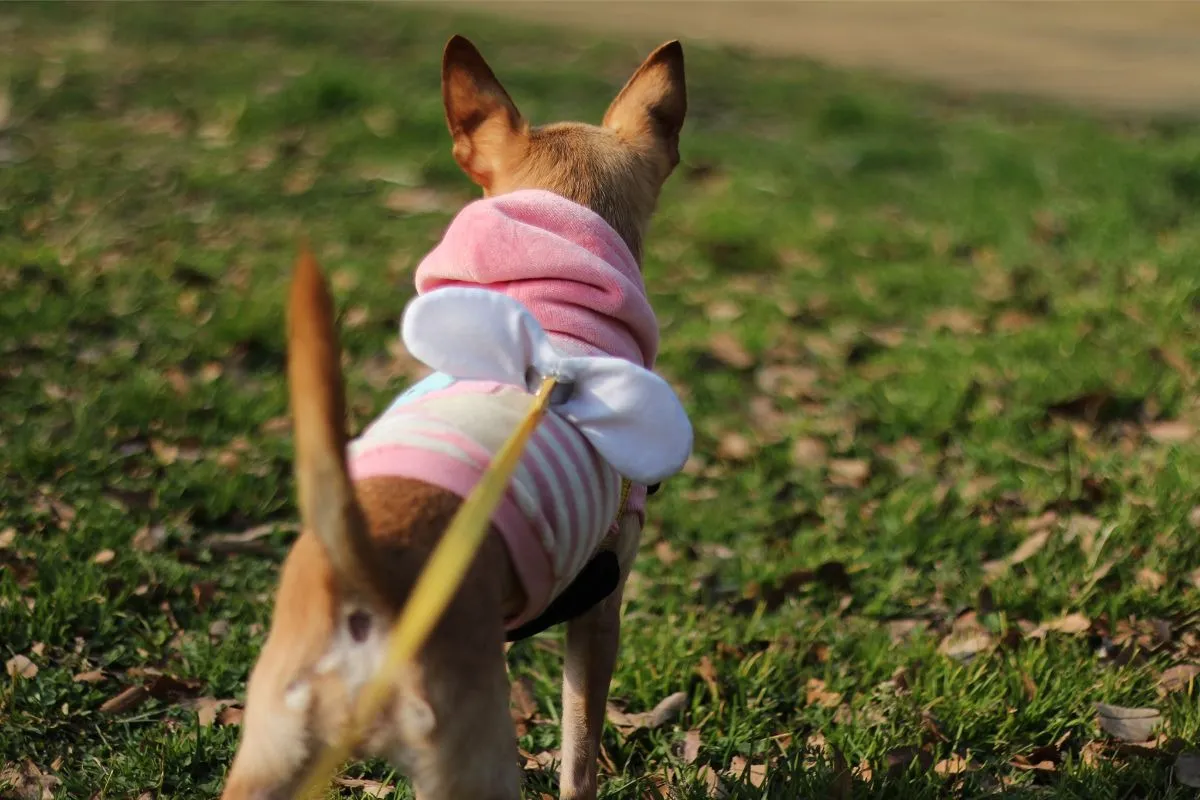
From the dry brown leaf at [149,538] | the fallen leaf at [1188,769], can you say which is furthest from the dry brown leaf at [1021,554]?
the dry brown leaf at [149,538]

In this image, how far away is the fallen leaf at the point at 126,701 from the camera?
330 cm

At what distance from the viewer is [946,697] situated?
11.1 feet

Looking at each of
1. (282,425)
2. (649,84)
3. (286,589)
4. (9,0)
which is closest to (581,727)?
(286,589)

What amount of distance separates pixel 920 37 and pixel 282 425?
961 centimetres

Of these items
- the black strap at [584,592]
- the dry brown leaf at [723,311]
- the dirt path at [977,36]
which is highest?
the black strap at [584,592]

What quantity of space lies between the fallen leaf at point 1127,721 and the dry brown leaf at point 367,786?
5.92ft

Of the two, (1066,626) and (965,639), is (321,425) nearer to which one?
(965,639)

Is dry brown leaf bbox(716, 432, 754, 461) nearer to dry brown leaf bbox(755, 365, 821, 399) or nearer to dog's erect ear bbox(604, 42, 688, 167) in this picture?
dry brown leaf bbox(755, 365, 821, 399)

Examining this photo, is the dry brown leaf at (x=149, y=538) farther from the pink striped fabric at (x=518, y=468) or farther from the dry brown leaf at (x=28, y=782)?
the pink striped fabric at (x=518, y=468)

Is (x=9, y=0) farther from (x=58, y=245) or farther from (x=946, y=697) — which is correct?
(x=946, y=697)

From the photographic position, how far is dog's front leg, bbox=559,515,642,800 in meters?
2.88

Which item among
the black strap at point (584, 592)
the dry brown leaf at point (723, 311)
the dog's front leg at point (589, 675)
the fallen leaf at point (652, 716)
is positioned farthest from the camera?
the dry brown leaf at point (723, 311)

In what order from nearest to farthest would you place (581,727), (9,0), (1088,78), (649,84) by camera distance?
(581,727), (649,84), (9,0), (1088,78)

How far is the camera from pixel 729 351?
5848mm
